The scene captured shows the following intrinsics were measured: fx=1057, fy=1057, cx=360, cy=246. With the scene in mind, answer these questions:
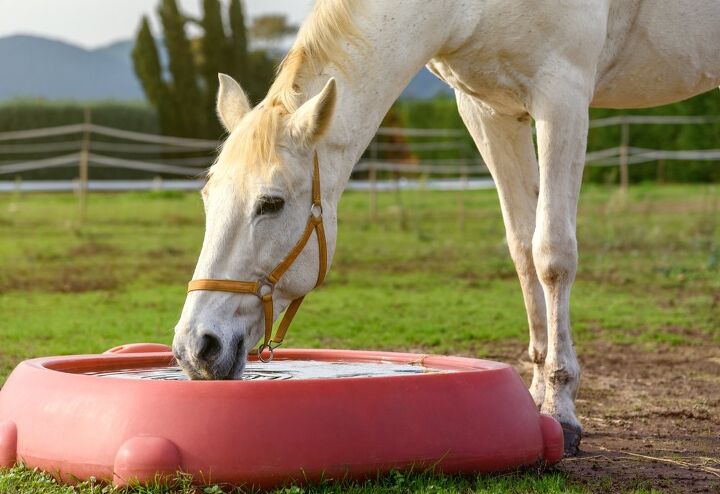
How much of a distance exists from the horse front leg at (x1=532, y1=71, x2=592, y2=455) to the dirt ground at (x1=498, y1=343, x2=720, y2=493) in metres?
0.29

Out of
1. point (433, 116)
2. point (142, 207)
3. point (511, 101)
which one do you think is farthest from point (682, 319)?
point (433, 116)

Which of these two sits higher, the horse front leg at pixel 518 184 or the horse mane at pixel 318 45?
the horse mane at pixel 318 45

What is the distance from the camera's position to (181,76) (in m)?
31.2

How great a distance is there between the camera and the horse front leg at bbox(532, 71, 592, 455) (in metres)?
3.77

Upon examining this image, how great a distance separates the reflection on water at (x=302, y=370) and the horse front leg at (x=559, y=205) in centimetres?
45

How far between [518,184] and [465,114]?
37 cm

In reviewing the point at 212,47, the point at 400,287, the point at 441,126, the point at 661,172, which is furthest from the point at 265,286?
the point at 212,47

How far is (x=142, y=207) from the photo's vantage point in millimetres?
18766

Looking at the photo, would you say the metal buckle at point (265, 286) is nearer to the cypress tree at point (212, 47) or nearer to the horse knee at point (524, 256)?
the horse knee at point (524, 256)

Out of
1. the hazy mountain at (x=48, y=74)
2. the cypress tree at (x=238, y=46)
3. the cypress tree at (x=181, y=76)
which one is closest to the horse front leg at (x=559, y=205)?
the cypress tree at (x=181, y=76)

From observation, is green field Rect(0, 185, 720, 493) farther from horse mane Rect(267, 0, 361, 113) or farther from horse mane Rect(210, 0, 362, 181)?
horse mane Rect(267, 0, 361, 113)

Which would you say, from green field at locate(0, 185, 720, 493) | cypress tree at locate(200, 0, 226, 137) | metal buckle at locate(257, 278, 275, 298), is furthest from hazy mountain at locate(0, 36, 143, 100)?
metal buckle at locate(257, 278, 275, 298)

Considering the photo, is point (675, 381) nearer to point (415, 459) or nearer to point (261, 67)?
point (415, 459)

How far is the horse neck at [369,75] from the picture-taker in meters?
3.45
